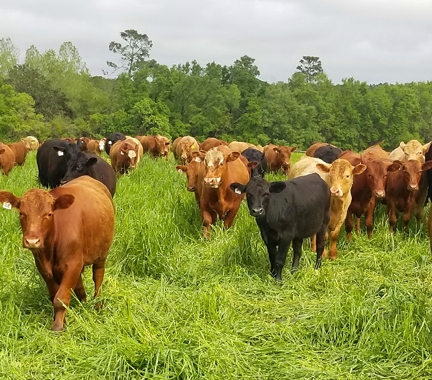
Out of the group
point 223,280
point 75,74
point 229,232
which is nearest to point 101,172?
point 229,232

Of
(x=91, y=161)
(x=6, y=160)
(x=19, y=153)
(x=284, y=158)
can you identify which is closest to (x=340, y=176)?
(x=91, y=161)

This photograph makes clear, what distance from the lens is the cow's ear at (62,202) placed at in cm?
414

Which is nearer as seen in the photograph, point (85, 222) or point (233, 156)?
point (85, 222)

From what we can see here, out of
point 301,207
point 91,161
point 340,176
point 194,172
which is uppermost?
point 340,176

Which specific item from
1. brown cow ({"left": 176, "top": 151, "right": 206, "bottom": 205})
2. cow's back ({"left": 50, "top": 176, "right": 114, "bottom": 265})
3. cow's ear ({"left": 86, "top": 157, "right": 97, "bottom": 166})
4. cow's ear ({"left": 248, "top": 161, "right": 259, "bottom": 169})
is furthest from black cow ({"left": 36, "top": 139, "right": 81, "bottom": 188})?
cow's back ({"left": 50, "top": 176, "right": 114, "bottom": 265})

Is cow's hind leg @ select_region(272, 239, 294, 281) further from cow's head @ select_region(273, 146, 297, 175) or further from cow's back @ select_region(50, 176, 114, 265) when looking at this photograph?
cow's head @ select_region(273, 146, 297, 175)

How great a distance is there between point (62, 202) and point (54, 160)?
22.7 feet

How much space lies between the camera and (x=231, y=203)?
7.96 m

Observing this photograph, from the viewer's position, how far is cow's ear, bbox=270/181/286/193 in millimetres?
5801

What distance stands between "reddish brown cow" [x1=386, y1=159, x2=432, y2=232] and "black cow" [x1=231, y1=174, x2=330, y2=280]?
7.23 ft

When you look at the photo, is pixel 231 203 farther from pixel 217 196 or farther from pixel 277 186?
pixel 277 186

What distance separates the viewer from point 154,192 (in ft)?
31.7

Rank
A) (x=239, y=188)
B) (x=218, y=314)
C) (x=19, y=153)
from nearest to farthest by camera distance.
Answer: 1. (x=218, y=314)
2. (x=239, y=188)
3. (x=19, y=153)

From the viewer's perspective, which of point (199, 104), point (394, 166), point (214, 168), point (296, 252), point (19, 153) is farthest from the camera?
point (199, 104)
